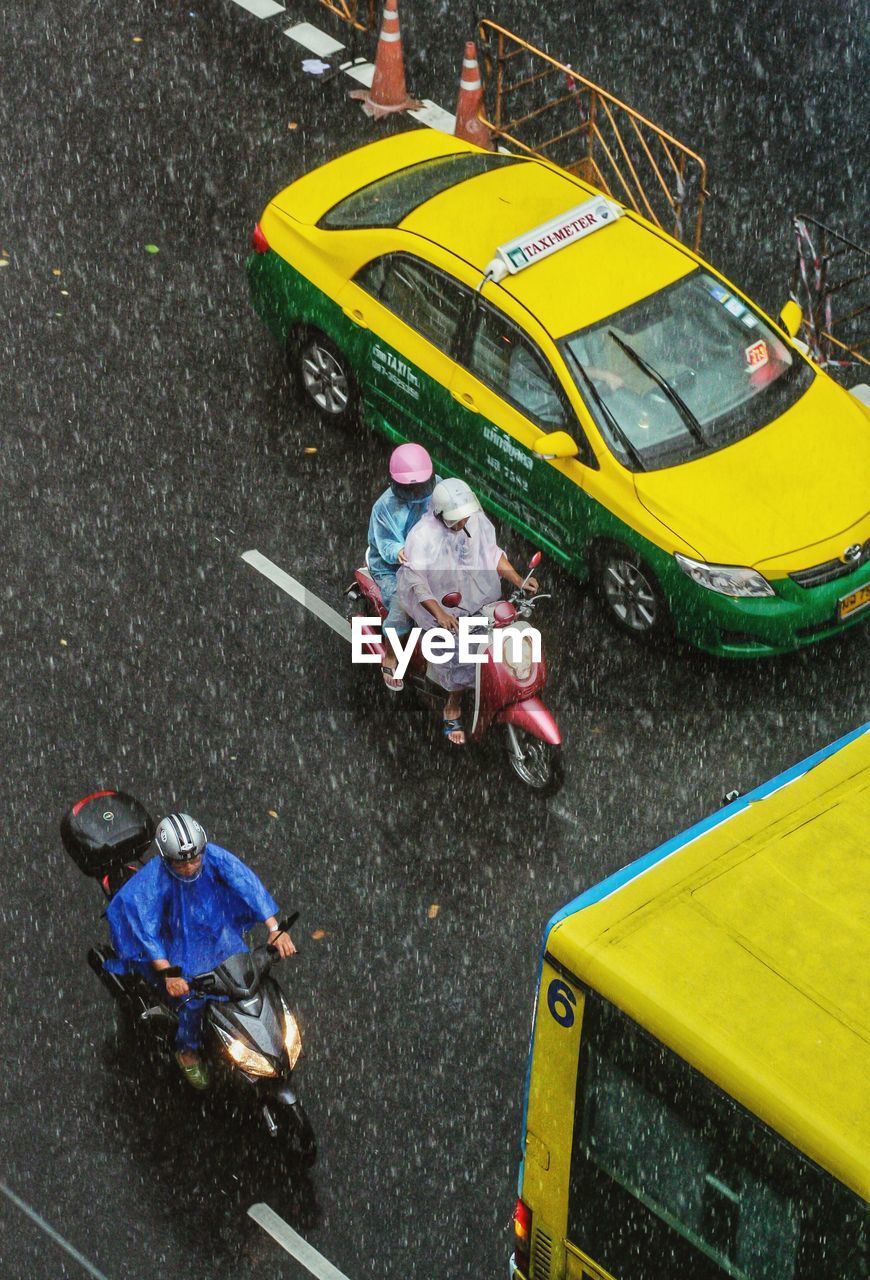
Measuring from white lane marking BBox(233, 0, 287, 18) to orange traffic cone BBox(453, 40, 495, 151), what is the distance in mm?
2444

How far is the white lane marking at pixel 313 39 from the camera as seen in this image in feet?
56.6

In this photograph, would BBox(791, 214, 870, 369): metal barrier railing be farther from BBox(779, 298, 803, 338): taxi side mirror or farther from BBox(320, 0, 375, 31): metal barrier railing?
BBox(320, 0, 375, 31): metal barrier railing

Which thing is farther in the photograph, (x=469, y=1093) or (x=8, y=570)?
(x=8, y=570)

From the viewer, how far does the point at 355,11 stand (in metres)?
17.4

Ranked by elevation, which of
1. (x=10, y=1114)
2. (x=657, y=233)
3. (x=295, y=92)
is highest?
(x=657, y=233)

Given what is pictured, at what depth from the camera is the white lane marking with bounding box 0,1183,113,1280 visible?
9383 millimetres

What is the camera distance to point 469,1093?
33.1ft

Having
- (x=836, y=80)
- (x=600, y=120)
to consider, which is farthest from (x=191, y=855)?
(x=836, y=80)

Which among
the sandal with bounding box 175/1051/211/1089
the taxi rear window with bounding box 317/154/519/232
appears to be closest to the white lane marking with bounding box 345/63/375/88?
the taxi rear window with bounding box 317/154/519/232

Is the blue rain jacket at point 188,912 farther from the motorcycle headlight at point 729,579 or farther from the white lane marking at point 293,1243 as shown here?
the motorcycle headlight at point 729,579

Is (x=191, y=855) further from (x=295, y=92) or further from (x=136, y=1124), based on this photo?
(x=295, y=92)

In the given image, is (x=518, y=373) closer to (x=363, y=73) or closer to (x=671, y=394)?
(x=671, y=394)

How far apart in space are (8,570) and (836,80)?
871 cm

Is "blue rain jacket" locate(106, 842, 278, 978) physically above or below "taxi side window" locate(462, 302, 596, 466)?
below
